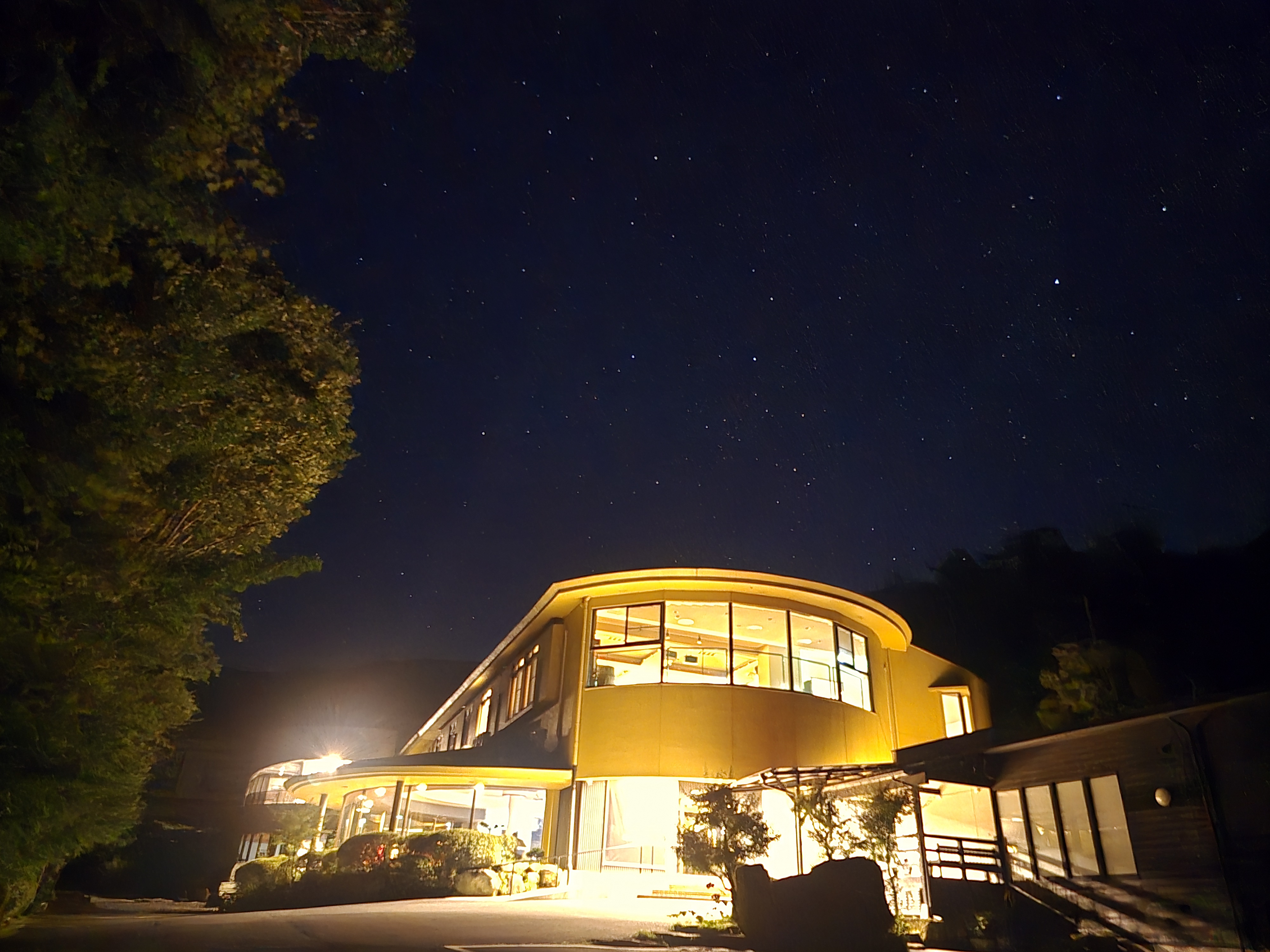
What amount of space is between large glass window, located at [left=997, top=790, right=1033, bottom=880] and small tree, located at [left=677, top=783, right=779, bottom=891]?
12.5 feet

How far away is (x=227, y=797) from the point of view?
4675cm

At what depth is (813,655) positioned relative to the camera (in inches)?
790

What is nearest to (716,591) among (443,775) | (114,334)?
(443,775)

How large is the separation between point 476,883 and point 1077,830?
9879 mm

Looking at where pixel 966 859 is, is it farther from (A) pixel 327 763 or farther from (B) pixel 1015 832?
(A) pixel 327 763

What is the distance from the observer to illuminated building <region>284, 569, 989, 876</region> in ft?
57.1

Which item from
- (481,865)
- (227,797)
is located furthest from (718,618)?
(227,797)

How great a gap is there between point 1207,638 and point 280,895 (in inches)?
1650

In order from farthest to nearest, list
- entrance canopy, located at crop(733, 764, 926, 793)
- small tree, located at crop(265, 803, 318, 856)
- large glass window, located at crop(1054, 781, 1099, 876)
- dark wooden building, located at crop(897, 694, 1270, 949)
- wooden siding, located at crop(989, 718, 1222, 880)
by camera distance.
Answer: small tree, located at crop(265, 803, 318, 856), entrance canopy, located at crop(733, 764, 926, 793), large glass window, located at crop(1054, 781, 1099, 876), wooden siding, located at crop(989, 718, 1222, 880), dark wooden building, located at crop(897, 694, 1270, 949)

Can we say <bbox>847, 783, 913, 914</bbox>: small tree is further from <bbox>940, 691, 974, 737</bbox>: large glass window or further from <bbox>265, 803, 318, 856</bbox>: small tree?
<bbox>265, 803, 318, 856</bbox>: small tree

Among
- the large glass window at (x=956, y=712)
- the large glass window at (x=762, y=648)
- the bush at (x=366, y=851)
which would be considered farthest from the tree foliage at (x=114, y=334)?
the large glass window at (x=956, y=712)

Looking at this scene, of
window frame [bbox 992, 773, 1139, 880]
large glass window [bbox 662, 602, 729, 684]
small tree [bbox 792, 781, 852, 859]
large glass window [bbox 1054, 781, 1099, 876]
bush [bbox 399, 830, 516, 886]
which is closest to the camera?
window frame [bbox 992, 773, 1139, 880]

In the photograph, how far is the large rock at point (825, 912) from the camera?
27.7 feet

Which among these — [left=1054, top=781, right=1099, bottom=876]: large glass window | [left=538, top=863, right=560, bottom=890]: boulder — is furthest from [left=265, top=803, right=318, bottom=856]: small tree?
[left=1054, top=781, right=1099, bottom=876]: large glass window
